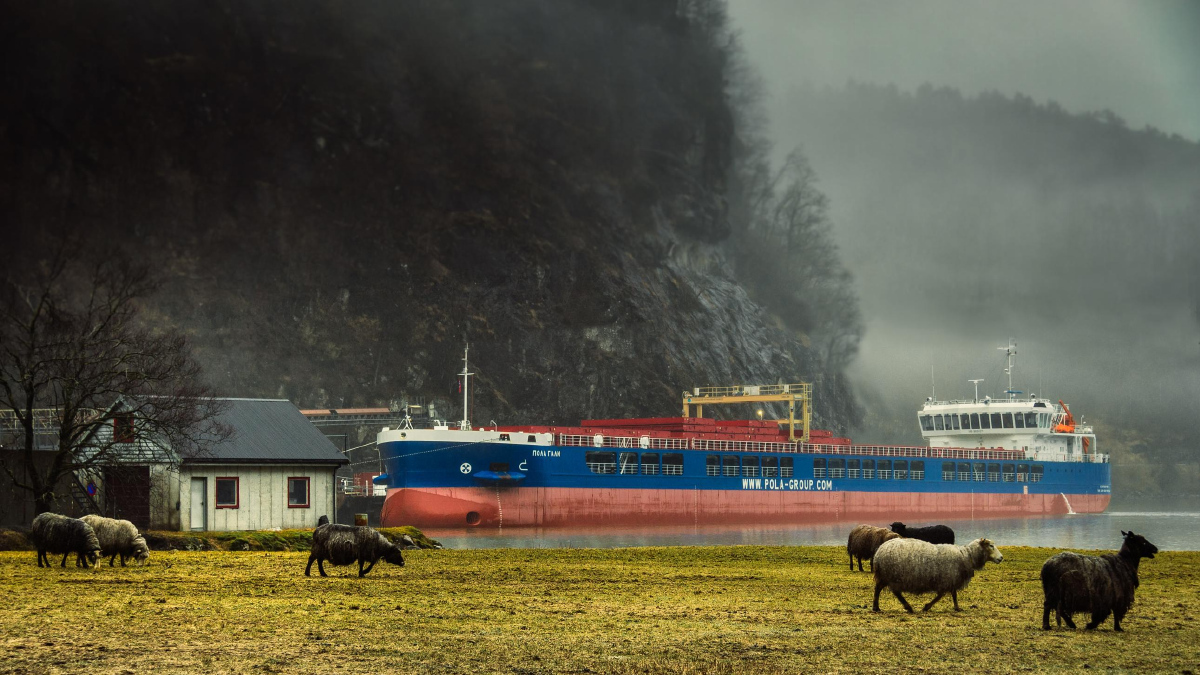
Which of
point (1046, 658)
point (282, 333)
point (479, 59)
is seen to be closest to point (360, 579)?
point (1046, 658)

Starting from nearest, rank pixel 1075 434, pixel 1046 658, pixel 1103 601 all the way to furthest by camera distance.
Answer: pixel 1046 658 → pixel 1103 601 → pixel 1075 434

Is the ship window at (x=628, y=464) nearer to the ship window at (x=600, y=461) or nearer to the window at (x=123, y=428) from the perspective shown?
the ship window at (x=600, y=461)

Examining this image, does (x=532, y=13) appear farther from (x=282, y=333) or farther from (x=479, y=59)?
(x=282, y=333)

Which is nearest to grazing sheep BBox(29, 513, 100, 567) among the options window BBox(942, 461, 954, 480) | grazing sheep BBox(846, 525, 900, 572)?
grazing sheep BBox(846, 525, 900, 572)

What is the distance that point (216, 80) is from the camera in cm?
13125

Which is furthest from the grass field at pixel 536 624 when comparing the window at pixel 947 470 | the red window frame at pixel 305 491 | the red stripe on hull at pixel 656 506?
the window at pixel 947 470

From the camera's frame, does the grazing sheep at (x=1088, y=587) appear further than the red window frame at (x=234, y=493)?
No

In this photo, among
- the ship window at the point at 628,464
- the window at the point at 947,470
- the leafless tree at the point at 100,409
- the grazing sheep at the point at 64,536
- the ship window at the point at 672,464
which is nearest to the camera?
the grazing sheep at the point at 64,536

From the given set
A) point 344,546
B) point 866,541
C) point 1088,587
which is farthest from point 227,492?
point 1088,587

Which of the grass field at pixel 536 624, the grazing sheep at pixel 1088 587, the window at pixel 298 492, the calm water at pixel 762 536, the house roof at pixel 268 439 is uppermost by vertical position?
the house roof at pixel 268 439

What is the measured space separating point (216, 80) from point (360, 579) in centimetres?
11886

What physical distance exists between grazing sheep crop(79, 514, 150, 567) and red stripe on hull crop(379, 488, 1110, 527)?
45.0m

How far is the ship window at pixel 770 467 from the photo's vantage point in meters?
85.9

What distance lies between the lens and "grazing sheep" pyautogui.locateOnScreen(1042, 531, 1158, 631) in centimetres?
1697
